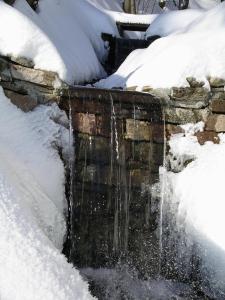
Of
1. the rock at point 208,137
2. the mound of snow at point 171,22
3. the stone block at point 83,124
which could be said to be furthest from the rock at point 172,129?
the mound of snow at point 171,22

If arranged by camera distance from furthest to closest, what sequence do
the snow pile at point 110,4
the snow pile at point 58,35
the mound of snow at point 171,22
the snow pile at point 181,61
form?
1. the snow pile at point 110,4
2. the mound of snow at point 171,22
3. the snow pile at point 181,61
4. the snow pile at point 58,35

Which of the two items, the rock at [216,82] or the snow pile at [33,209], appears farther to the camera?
the rock at [216,82]

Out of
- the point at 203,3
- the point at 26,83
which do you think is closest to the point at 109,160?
the point at 26,83

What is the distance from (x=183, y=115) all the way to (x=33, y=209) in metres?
1.82

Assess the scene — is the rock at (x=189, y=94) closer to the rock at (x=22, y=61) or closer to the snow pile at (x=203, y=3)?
the rock at (x=22, y=61)

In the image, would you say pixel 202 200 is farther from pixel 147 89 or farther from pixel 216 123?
pixel 147 89

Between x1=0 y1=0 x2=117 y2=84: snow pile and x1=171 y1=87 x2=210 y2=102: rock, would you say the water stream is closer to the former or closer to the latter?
x1=171 y1=87 x2=210 y2=102: rock

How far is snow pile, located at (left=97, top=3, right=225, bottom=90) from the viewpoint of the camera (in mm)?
4426

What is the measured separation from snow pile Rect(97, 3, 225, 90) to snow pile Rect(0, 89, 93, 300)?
1.15 meters

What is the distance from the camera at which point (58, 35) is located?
5648mm

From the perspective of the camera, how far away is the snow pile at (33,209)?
6.97ft

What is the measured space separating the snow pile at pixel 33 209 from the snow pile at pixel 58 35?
475mm

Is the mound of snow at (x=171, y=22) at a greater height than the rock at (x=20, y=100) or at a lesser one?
greater

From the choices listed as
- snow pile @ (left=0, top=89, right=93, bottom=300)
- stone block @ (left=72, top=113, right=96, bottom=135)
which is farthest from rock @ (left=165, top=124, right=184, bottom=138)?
snow pile @ (left=0, top=89, right=93, bottom=300)
